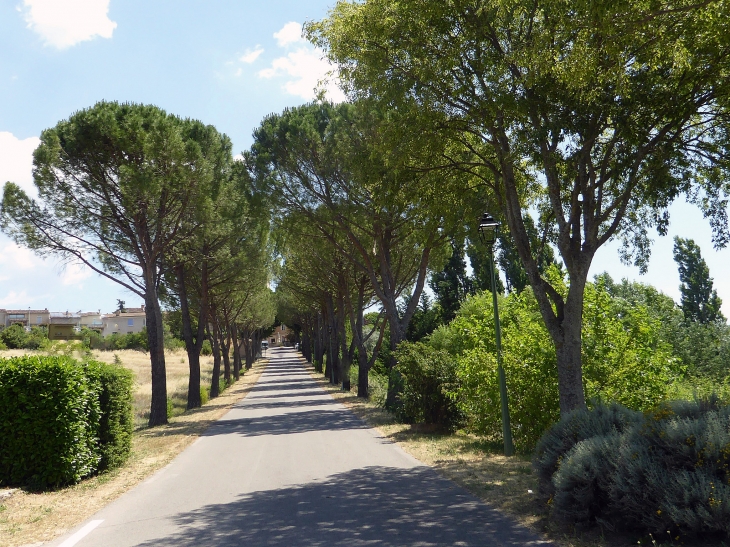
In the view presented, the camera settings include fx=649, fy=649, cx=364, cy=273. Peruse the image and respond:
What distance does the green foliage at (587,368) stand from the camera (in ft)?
40.2

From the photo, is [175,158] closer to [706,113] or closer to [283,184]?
[283,184]

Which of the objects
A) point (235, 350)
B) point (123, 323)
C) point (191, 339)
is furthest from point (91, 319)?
point (191, 339)

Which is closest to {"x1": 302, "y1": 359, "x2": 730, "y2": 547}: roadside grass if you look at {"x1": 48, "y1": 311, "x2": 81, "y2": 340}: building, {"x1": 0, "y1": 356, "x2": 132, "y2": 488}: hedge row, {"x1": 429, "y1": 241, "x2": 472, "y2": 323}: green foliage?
{"x1": 0, "y1": 356, "x2": 132, "y2": 488}: hedge row

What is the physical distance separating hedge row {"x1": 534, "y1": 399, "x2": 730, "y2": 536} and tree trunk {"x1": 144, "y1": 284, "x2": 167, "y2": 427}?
14338mm

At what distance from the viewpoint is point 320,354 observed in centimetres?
5809

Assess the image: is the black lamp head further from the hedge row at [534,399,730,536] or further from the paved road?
the hedge row at [534,399,730,536]

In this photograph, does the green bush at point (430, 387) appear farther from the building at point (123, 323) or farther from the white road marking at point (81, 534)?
the building at point (123, 323)

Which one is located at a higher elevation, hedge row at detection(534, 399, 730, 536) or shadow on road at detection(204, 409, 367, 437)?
hedge row at detection(534, 399, 730, 536)

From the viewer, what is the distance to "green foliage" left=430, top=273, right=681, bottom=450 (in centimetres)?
1226

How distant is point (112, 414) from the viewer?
11031mm

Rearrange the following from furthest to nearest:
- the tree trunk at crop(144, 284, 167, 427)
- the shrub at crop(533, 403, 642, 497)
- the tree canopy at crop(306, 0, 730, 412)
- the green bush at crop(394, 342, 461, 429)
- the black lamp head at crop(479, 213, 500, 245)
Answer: the tree trunk at crop(144, 284, 167, 427)
the green bush at crop(394, 342, 461, 429)
the black lamp head at crop(479, 213, 500, 245)
the tree canopy at crop(306, 0, 730, 412)
the shrub at crop(533, 403, 642, 497)

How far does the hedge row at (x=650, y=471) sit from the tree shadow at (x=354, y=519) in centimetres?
64

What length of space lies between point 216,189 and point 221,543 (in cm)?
1563

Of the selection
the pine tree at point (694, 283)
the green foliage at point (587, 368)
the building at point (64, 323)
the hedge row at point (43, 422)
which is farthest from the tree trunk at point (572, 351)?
the building at point (64, 323)
